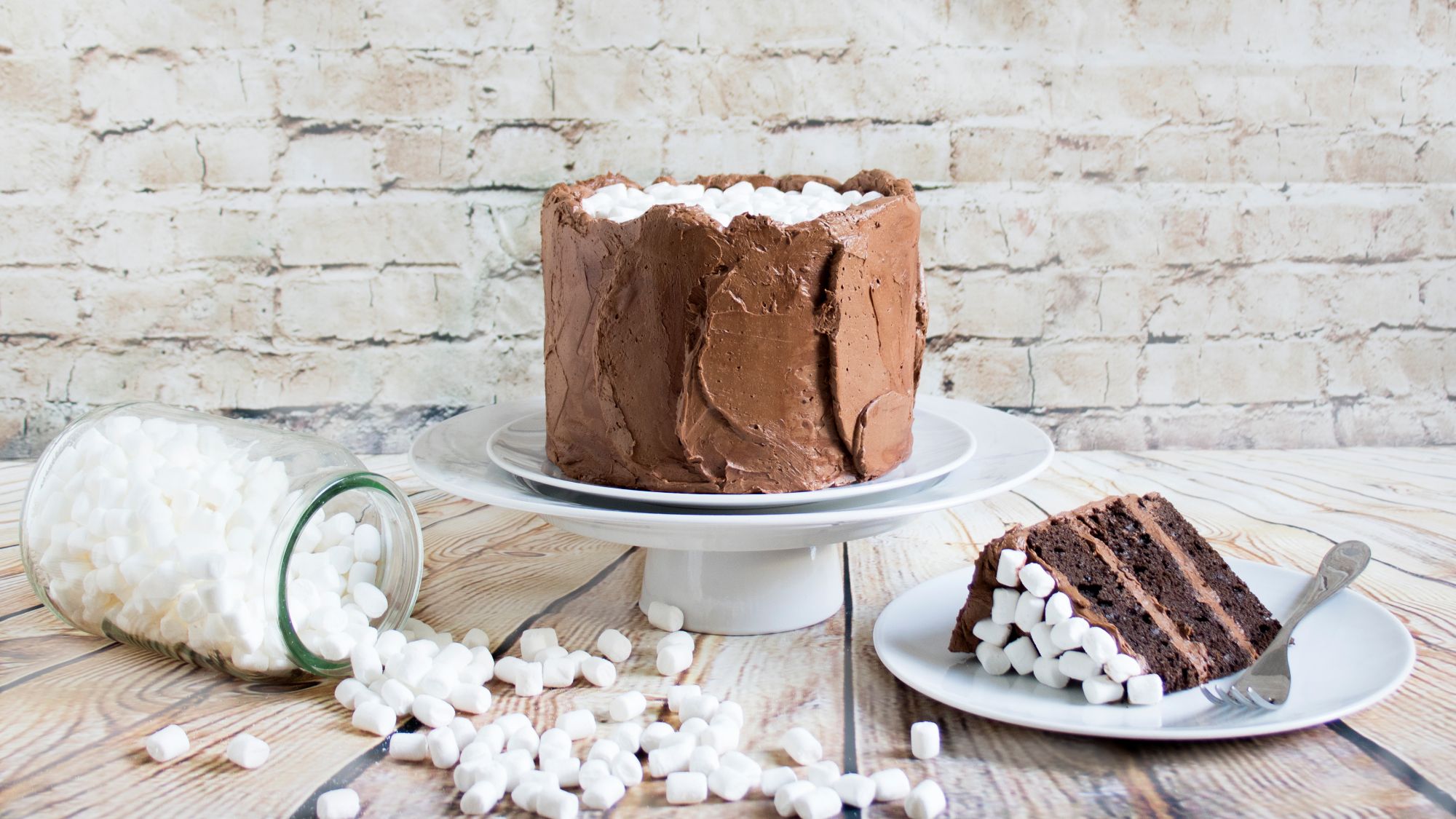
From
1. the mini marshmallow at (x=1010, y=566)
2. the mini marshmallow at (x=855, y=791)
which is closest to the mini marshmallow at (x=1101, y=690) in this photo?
the mini marshmallow at (x=1010, y=566)

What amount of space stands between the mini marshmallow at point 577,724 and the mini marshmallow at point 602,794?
0.32 feet

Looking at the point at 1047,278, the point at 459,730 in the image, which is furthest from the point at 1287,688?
the point at 1047,278

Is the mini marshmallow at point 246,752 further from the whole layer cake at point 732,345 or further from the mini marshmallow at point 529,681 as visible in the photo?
the whole layer cake at point 732,345

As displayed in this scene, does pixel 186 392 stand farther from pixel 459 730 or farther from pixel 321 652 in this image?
pixel 459 730

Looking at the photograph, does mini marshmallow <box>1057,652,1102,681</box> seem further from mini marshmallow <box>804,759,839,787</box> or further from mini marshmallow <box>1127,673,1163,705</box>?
mini marshmallow <box>804,759,839,787</box>

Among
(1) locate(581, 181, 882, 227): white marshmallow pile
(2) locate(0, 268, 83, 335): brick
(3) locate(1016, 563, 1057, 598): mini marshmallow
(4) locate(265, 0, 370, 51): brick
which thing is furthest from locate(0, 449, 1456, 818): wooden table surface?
(4) locate(265, 0, 370, 51): brick

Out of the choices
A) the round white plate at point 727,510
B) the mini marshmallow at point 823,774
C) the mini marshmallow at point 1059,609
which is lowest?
the mini marshmallow at point 823,774

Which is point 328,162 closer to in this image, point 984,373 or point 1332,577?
point 984,373

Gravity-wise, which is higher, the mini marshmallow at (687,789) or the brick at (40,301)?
the brick at (40,301)

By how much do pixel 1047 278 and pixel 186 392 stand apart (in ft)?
4.98

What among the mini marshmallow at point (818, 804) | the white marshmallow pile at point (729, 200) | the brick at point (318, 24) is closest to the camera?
the mini marshmallow at point (818, 804)

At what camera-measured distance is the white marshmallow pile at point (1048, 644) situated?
0.91m

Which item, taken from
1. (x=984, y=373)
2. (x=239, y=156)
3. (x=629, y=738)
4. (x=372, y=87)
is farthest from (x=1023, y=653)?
(x=239, y=156)

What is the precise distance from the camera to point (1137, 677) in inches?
35.8
